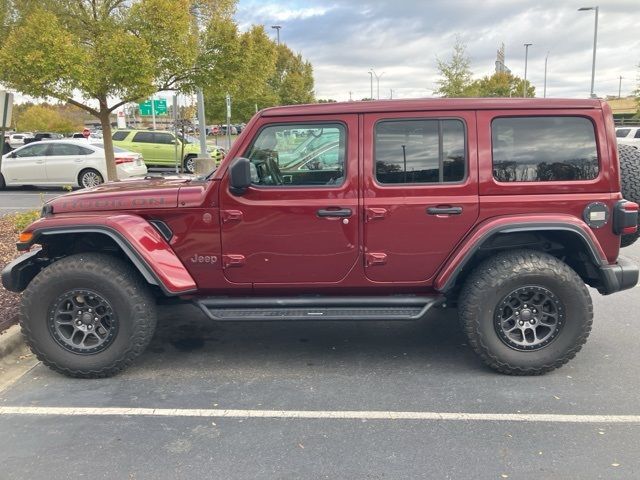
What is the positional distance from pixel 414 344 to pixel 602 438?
1729mm

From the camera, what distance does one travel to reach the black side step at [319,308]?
13.1ft

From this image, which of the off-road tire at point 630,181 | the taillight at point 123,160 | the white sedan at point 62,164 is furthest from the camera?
the taillight at point 123,160

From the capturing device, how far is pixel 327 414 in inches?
137

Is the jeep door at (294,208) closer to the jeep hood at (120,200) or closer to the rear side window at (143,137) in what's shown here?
the jeep hood at (120,200)

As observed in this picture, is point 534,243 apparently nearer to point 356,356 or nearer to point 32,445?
point 356,356

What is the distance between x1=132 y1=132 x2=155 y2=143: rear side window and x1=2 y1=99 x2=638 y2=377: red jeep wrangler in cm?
1677

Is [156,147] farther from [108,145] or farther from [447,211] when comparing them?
[447,211]

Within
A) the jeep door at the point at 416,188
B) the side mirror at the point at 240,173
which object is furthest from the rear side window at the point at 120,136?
the jeep door at the point at 416,188

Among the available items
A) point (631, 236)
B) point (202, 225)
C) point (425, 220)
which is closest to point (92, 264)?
point (202, 225)

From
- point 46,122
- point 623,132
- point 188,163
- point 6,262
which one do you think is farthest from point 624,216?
point 46,122

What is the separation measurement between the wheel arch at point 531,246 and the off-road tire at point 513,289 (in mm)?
85

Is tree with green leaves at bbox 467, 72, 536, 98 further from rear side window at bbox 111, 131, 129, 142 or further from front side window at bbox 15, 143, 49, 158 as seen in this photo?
front side window at bbox 15, 143, 49, 158

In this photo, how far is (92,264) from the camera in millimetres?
3912

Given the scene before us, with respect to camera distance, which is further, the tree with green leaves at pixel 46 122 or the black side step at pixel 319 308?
the tree with green leaves at pixel 46 122
